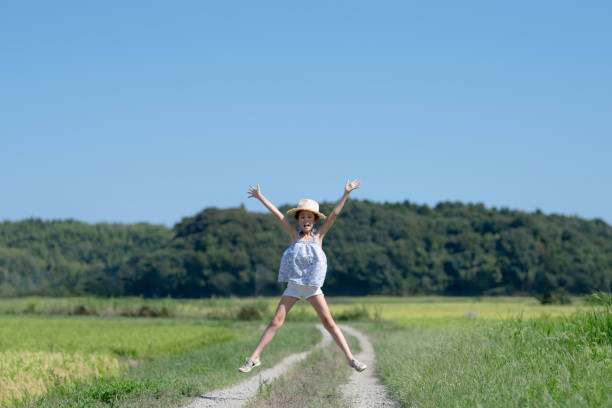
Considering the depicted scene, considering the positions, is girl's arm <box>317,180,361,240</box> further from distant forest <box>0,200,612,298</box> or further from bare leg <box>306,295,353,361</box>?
distant forest <box>0,200,612,298</box>

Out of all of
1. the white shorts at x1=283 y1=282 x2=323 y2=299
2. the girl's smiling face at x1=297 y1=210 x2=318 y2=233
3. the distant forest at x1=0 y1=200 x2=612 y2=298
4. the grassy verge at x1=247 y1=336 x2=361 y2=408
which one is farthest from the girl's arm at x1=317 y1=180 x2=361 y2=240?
the distant forest at x1=0 y1=200 x2=612 y2=298

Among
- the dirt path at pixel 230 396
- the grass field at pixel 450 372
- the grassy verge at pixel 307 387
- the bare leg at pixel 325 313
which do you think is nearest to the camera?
the grass field at pixel 450 372

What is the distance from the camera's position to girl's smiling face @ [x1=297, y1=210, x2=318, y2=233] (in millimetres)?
9039

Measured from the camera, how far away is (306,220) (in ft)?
29.7

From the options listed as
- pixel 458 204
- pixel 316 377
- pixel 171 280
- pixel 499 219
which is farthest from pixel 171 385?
pixel 458 204

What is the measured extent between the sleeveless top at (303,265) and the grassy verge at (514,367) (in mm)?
1845

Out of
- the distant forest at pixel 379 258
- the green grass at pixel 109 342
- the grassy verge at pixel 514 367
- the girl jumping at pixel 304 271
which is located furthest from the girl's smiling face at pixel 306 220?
the distant forest at pixel 379 258

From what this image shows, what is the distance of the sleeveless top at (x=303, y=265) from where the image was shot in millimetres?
8766

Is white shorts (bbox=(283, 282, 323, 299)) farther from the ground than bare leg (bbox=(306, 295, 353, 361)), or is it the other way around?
white shorts (bbox=(283, 282, 323, 299))

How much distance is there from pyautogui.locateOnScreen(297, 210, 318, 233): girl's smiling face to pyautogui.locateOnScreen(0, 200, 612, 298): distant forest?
66.2 metres

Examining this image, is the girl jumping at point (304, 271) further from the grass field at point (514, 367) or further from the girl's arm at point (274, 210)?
the grass field at point (514, 367)

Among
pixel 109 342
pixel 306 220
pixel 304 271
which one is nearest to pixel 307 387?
pixel 304 271

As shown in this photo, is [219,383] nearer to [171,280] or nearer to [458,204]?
[171,280]

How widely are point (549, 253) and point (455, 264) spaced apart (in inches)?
404
